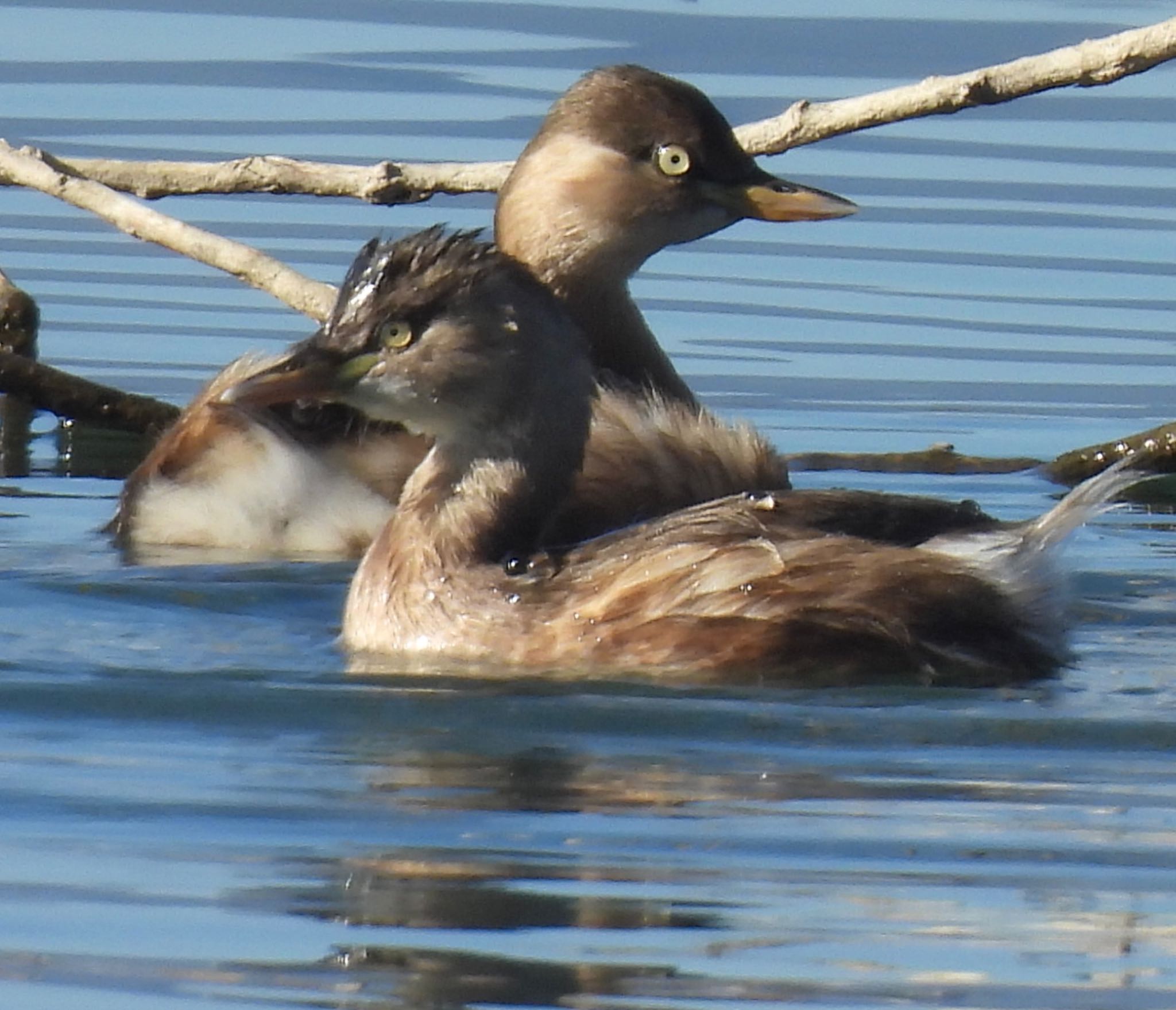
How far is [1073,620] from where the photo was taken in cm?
810

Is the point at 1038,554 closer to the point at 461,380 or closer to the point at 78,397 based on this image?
the point at 461,380

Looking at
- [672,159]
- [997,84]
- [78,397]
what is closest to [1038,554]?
[997,84]

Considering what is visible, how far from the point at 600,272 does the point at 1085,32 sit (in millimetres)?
5303

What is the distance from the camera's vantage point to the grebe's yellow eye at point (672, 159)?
371 inches

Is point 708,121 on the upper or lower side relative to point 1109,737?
upper

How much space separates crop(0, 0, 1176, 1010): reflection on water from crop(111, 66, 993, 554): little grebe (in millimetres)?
188

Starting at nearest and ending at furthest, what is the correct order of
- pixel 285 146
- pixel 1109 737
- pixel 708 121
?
pixel 1109 737, pixel 708 121, pixel 285 146

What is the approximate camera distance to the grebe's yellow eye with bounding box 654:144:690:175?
9414 mm

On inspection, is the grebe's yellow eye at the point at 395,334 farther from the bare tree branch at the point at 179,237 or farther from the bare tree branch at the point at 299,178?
the bare tree branch at the point at 179,237

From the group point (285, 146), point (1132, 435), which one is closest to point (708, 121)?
point (1132, 435)

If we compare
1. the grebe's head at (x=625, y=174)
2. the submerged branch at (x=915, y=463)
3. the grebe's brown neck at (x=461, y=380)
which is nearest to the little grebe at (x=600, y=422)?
the grebe's head at (x=625, y=174)

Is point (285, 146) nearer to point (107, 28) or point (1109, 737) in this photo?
point (107, 28)

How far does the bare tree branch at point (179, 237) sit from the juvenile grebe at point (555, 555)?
80.2 inches

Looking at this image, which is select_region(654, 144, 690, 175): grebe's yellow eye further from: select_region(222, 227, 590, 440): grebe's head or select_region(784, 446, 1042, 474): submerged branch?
select_region(222, 227, 590, 440): grebe's head
